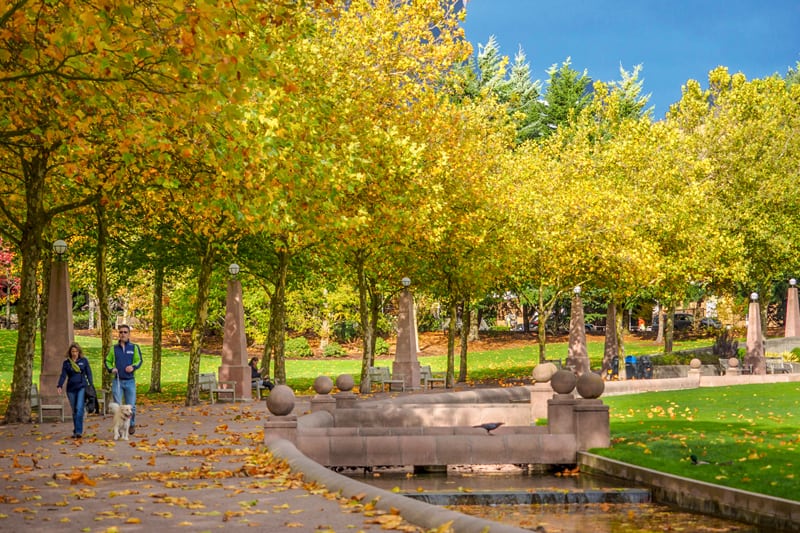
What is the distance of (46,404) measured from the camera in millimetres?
23781

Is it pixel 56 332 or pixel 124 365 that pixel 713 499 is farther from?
pixel 56 332

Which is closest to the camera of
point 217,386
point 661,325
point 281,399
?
point 281,399

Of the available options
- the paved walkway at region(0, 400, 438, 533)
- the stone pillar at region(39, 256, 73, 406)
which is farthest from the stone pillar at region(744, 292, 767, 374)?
the stone pillar at region(39, 256, 73, 406)

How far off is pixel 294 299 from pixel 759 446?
44.1m

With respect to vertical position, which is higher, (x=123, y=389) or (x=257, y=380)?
(x=123, y=389)

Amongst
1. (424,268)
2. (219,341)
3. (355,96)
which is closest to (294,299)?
(219,341)

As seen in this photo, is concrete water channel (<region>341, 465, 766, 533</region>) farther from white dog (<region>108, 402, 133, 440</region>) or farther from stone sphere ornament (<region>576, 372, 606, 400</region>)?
white dog (<region>108, 402, 133, 440</region>)

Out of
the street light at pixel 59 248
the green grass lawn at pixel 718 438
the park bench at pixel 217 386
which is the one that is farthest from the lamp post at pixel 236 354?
the green grass lawn at pixel 718 438

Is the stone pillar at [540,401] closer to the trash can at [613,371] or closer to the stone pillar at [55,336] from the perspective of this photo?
the stone pillar at [55,336]

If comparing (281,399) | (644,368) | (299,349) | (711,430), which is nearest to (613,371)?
(644,368)

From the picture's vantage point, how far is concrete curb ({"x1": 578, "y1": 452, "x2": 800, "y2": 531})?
12711mm

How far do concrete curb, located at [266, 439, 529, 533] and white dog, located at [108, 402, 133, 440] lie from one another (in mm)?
4885

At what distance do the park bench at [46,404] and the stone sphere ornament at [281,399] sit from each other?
8526 millimetres

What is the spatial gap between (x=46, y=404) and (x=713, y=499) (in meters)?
15.9
